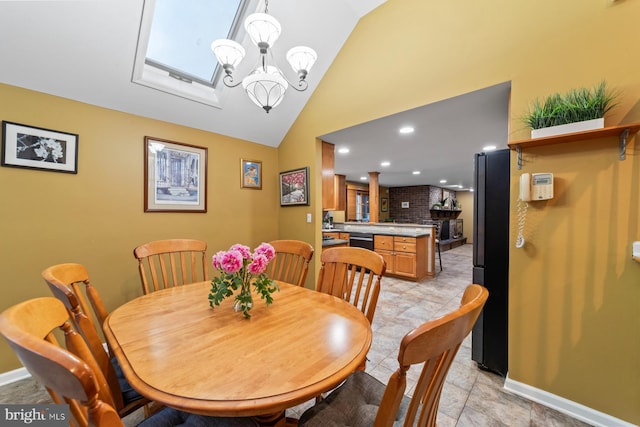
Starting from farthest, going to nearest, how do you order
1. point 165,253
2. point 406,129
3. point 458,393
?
point 406,129 → point 165,253 → point 458,393

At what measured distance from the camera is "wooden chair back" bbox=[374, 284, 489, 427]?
1.73 feet

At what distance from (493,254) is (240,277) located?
190 cm

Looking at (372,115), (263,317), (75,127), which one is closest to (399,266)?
(372,115)

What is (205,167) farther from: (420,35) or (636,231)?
(636,231)

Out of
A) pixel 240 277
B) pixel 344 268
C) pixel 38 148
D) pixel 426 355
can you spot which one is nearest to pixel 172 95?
pixel 38 148

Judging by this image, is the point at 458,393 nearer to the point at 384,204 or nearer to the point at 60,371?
the point at 60,371

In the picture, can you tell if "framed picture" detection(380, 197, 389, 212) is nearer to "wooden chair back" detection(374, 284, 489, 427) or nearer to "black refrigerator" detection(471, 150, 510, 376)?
"black refrigerator" detection(471, 150, 510, 376)

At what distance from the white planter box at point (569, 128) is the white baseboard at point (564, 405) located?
5.39ft

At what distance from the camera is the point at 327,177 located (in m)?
3.29

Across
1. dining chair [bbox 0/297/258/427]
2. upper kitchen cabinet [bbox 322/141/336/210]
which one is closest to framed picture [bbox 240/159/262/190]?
upper kitchen cabinet [bbox 322/141/336/210]

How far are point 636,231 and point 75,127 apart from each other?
3908 mm

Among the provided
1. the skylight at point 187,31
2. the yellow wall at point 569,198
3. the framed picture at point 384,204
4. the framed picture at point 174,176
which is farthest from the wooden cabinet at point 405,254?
the framed picture at point 384,204

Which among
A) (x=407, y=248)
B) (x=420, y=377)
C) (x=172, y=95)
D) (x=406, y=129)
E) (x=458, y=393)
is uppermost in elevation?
(x=172, y=95)

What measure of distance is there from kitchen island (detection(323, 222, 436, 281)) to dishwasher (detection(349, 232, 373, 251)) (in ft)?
0.15
